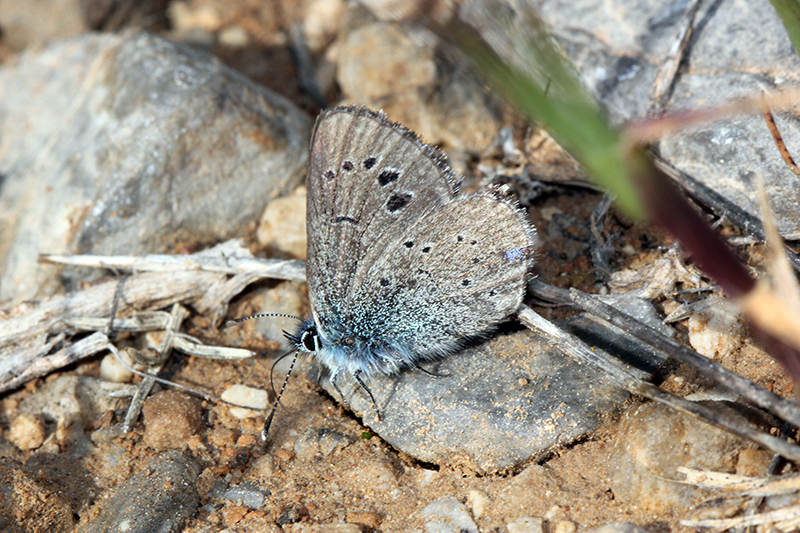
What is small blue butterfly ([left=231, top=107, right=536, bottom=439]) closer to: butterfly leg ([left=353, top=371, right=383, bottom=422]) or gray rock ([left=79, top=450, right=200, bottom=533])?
butterfly leg ([left=353, top=371, right=383, bottom=422])

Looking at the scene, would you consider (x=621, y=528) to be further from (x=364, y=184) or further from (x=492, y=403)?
(x=364, y=184)

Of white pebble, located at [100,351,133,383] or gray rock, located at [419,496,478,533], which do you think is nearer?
gray rock, located at [419,496,478,533]

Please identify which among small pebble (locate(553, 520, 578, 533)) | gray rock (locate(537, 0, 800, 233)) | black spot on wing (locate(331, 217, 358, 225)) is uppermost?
gray rock (locate(537, 0, 800, 233))

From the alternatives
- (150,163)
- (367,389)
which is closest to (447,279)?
(367,389)

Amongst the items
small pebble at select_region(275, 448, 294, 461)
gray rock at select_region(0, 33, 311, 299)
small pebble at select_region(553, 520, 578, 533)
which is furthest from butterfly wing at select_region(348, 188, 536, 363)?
gray rock at select_region(0, 33, 311, 299)

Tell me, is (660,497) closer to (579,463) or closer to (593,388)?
(579,463)

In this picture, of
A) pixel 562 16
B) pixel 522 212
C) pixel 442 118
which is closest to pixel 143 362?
pixel 522 212

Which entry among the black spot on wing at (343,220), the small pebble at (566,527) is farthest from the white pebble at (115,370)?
the small pebble at (566,527)
